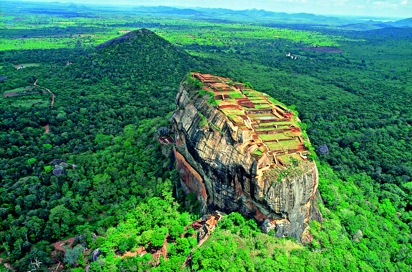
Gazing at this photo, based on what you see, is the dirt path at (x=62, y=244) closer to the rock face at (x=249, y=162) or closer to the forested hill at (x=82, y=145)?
the forested hill at (x=82, y=145)

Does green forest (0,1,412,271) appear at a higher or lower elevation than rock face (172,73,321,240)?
lower

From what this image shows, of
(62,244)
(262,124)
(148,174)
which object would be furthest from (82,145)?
(262,124)

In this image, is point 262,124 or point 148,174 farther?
point 148,174

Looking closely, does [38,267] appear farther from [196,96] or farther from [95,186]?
[196,96]

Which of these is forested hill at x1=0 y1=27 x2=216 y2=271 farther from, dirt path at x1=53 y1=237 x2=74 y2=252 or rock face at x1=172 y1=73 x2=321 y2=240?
rock face at x1=172 y1=73 x2=321 y2=240

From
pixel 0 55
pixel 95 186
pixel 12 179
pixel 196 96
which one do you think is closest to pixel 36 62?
pixel 0 55

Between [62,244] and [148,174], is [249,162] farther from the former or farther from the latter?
[62,244]

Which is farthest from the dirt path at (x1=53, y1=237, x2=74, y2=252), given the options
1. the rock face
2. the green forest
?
the rock face
